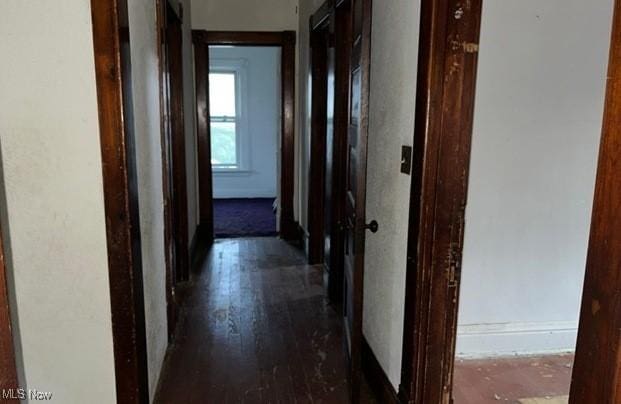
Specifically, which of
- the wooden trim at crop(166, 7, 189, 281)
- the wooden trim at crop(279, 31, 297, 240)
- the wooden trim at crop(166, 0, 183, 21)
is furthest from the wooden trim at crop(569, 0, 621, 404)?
the wooden trim at crop(279, 31, 297, 240)

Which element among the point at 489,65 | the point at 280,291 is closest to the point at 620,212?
the point at 489,65

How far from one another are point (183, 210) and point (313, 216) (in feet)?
3.54

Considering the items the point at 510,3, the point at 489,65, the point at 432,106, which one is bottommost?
the point at 432,106

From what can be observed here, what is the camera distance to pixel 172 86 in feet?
11.6

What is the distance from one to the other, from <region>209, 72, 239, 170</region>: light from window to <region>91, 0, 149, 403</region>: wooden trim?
227 inches

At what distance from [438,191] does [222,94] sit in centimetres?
608

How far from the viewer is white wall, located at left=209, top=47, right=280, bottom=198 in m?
7.12

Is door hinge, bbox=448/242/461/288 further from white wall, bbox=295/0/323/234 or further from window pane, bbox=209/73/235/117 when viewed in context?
window pane, bbox=209/73/235/117

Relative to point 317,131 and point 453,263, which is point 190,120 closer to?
point 317,131

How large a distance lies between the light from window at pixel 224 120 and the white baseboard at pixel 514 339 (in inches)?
211

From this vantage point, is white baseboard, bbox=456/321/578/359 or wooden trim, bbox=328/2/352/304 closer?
white baseboard, bbox=456/321/578/359

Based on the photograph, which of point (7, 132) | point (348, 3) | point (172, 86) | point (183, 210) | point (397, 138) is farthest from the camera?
point (183, 210)

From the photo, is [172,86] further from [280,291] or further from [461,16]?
[461,16]

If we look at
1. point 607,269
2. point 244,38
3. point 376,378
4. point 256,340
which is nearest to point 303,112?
point 244,38
